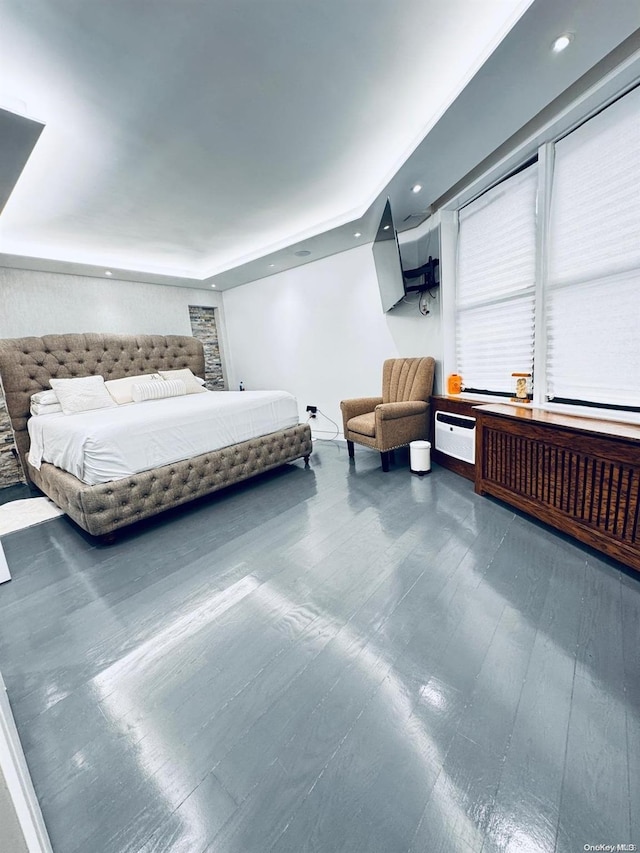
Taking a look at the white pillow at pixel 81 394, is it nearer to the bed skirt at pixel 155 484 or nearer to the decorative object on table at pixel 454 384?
the bed skirt at pixel 155 484

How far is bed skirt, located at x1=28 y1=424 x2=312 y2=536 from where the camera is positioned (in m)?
2.23

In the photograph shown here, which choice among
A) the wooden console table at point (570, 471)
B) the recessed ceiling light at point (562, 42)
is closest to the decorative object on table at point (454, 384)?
the wooden console table at point (570, 471)

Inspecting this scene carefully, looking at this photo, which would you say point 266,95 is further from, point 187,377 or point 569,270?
point 187,377

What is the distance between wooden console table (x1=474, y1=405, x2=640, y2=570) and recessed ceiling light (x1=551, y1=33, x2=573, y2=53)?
177cm

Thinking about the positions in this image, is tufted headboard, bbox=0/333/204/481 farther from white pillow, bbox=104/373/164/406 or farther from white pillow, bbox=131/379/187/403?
white pillow, bbox=131/379/187/403

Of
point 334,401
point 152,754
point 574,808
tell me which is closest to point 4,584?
point 152,754

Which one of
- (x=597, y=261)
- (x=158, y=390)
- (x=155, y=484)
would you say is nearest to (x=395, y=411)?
(x=597, y=261)

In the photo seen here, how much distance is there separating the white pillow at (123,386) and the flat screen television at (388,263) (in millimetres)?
2700

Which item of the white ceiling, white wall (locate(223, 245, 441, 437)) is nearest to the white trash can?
white wall (locate(223, 245, 441, 437))

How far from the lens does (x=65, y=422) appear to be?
2.80 m

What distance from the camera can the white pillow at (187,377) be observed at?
4185 millimetres

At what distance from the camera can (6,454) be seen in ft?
11.7

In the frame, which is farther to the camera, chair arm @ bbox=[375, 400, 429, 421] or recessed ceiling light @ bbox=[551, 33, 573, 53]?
chair arm @ bbox=[375, 400, 429, 421]

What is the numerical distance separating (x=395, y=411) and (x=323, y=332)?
5.95ft
